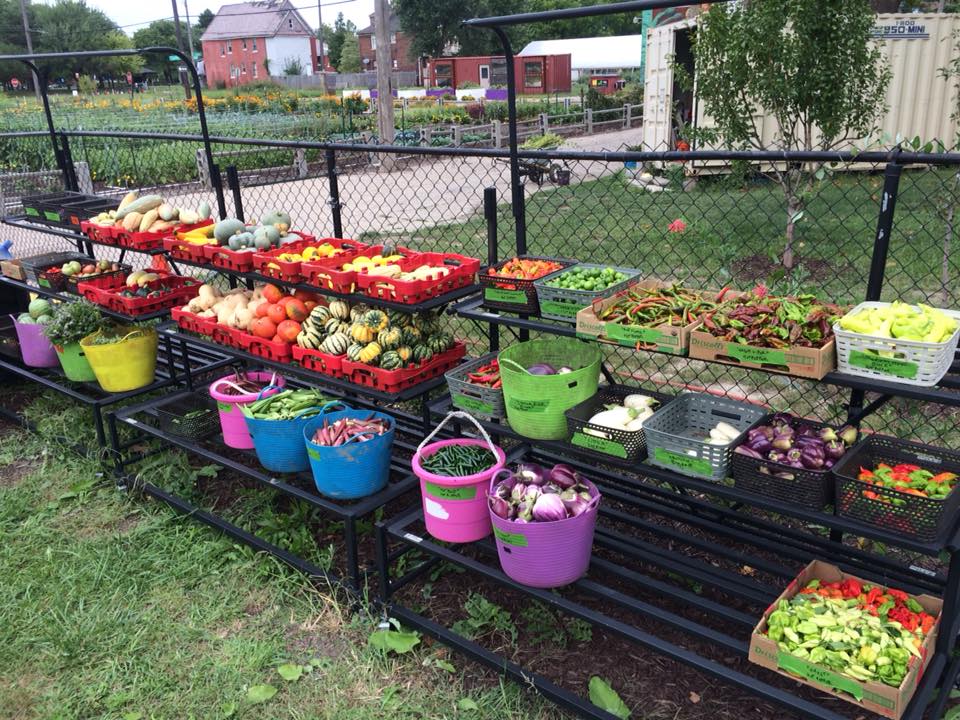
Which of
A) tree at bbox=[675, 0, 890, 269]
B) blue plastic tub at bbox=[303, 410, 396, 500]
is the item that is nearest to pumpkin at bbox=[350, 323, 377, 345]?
blue plastic tub at bbox=[303, 410, 396, 500]

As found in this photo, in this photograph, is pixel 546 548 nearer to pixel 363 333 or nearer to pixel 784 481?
pixel 784 481

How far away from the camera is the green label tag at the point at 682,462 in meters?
2.88

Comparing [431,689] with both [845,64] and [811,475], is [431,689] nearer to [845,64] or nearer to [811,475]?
[811,475]

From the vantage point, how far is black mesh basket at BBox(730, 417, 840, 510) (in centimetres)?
265

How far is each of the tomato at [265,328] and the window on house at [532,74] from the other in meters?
51.5

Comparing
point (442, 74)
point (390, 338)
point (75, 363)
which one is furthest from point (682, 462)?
point (442, 74)

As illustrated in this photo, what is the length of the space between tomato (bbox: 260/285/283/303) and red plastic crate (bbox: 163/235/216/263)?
0.48 meters

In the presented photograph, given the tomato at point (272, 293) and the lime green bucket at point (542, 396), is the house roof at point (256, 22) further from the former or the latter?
the lime green bucket at point (542, 396)

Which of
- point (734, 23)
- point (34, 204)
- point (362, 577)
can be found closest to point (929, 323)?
point (362, 577)

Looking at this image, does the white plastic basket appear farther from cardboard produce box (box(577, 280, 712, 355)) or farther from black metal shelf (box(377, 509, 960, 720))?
black metal shelf (box(377, 509, 960, 720))

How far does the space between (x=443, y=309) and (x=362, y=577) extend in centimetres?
141

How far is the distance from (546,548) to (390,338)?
4.64 feet

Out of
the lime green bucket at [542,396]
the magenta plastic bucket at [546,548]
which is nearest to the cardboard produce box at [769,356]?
the lime green bucket at [542,396]

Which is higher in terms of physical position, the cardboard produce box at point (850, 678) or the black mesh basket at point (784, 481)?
the black mesh basket at point (784, 481)
